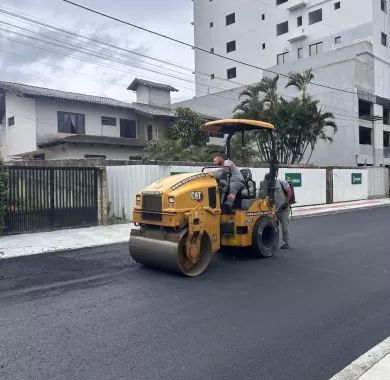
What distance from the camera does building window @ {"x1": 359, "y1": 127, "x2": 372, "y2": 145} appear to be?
3684 centimetres

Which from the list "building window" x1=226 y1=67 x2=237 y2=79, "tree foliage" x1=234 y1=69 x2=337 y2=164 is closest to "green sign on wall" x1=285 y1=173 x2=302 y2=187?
"tree foliage" x1=234 y1=69 x2=337 y2=164

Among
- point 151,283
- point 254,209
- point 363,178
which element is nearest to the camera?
point 151,283

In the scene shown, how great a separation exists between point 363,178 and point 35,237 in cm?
2160

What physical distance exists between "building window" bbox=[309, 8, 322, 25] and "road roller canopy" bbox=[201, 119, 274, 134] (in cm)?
4038

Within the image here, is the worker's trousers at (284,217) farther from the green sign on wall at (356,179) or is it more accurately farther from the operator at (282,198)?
the green sign on wall at (356,179)

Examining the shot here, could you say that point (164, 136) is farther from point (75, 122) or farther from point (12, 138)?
point (12, 138)

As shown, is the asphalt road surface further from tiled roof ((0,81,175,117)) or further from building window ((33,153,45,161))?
tiled roof ((0,81,175,117))

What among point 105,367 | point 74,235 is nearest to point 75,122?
point 74,235

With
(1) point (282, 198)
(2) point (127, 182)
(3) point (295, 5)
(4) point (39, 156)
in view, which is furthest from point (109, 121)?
(3) point (295, 5)

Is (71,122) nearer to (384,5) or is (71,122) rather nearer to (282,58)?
(282,58)

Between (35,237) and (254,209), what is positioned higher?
(254,209)

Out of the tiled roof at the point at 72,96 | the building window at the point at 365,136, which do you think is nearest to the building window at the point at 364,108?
the building window at the point at 365,136

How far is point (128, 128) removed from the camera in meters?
30.4

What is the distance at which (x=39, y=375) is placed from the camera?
3.82m
